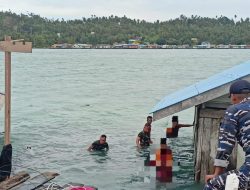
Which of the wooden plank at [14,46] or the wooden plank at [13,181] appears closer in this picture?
the wooden plank at [13,181]

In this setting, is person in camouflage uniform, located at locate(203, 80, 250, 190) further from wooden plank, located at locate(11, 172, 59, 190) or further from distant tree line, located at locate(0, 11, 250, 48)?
distant tree line, located at locate(0, 11, 250, 48)

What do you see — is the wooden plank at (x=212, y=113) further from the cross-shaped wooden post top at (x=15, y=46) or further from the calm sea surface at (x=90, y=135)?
the cross-shaped wooden post top at (x=15, y=46)

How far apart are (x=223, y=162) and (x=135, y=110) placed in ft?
90.2

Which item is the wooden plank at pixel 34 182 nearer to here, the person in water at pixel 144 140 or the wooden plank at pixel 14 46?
the wooden plank at pixel 14 46

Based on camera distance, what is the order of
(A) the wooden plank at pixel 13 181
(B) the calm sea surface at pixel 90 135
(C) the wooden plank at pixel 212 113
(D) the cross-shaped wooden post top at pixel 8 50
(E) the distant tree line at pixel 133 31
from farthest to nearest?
(E) the distant tree line at pixel 133 31
(B) the calm sea surface at pixel 90 135
(C) the wooden plank at pixel 212 113
(D) the cross-shaped wooden post top at pixel 8 50
(A) the wooden plank at pixel 13 181

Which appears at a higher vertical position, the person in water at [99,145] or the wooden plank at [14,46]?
the wooden plank at [14,46]

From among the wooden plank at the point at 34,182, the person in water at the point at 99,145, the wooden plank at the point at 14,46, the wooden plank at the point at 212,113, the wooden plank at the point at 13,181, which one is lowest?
the person in water at the point at 99,145

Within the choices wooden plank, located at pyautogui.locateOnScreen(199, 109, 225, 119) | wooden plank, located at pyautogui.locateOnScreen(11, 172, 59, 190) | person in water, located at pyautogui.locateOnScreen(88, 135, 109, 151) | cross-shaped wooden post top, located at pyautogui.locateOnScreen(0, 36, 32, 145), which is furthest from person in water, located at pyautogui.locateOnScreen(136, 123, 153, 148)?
cross-shaped wooden post top, located at pyautogui.locateOnScreen(0, 36, 32, 145)

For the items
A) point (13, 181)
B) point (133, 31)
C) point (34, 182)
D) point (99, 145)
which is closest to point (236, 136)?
point (34, 182)

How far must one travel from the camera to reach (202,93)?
393 inches

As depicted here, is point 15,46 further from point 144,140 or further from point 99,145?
point 144,140

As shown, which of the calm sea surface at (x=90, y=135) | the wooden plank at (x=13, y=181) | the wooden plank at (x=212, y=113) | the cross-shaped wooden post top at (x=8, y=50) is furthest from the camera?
the calm sea surface at (x=90, y=135)

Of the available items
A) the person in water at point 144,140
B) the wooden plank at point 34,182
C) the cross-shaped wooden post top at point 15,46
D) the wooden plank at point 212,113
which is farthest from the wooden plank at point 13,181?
the person in water at point 144,140

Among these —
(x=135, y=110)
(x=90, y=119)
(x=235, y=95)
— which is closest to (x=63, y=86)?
(x=135, y=110)
